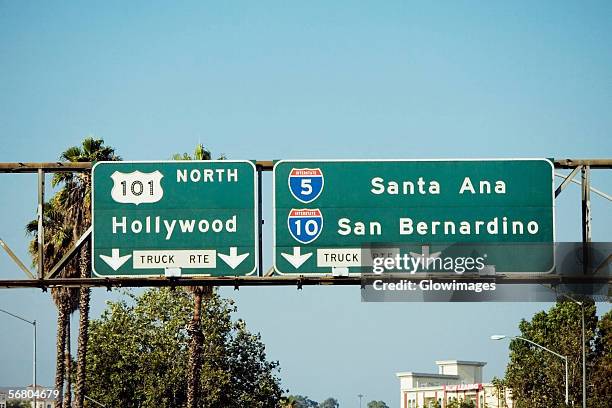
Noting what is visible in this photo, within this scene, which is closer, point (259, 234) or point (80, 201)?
point (259, 234)

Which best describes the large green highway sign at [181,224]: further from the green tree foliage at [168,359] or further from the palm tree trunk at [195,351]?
the green tree foliage at [168,359]

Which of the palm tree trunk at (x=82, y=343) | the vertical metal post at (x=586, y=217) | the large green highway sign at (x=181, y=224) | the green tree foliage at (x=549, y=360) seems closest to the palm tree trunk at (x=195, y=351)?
the palm tree trunk at (x=82, y=343)

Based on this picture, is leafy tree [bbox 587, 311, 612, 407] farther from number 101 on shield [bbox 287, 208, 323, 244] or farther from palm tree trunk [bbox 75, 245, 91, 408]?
number 101 on shield [bbox 287, 208, 323, 244]

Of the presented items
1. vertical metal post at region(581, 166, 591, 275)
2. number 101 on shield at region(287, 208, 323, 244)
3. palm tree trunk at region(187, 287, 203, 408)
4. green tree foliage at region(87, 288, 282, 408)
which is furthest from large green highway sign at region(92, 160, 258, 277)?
green tree foliage at region(87, 288, 282, 408)

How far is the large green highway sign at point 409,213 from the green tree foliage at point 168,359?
50.5 m

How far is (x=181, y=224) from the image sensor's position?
2816 cm

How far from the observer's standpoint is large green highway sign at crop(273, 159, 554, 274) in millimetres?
27922

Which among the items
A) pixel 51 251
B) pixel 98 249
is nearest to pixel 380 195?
pixel 98 249

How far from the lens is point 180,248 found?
2811cm

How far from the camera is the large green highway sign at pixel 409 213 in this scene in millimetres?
27922

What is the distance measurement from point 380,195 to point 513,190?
2869 millimetres

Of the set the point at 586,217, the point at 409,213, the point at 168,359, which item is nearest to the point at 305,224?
the point at 409,213

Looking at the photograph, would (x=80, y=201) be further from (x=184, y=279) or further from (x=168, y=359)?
(x=184, y=279)

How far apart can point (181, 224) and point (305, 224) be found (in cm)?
266
